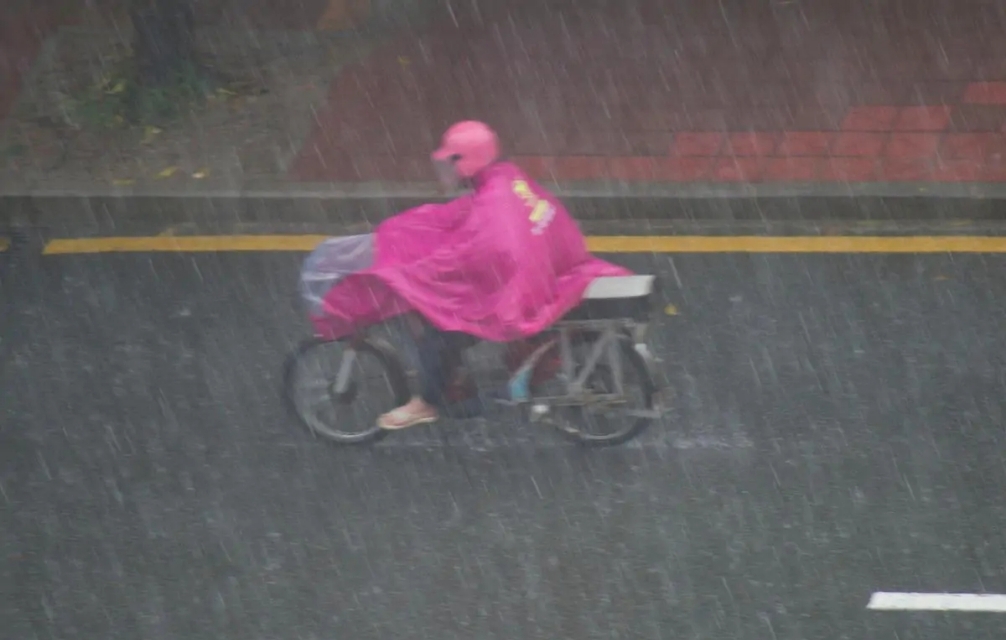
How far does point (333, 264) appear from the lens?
4.86 metres

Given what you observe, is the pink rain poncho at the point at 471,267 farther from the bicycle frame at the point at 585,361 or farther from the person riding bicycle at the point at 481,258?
the bicycle frame at the point at 585,361

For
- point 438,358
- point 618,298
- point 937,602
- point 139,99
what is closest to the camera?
point 937,602

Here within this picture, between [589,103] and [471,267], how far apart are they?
140 inches

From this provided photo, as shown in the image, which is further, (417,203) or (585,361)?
(417,203)

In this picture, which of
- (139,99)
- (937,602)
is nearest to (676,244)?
(937,602)

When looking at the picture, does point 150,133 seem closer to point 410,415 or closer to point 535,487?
point 410,415

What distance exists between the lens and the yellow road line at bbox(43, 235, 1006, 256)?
661 cm

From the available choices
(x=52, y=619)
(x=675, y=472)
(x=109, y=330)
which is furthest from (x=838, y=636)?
(x=109, y=330)

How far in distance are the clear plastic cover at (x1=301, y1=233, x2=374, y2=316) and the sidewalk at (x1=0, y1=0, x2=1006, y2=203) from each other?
2.26m

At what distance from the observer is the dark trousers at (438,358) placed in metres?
5.01

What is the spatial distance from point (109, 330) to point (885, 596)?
386cm

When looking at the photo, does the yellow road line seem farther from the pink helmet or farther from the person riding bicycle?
the pink helmet

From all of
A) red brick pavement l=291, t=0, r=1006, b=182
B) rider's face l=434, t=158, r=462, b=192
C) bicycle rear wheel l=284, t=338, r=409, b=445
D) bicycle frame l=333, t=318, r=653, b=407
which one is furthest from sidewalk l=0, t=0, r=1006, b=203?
rider's face l=434, t=158, r=462, b=192

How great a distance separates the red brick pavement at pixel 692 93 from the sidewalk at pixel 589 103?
0.02 metres
